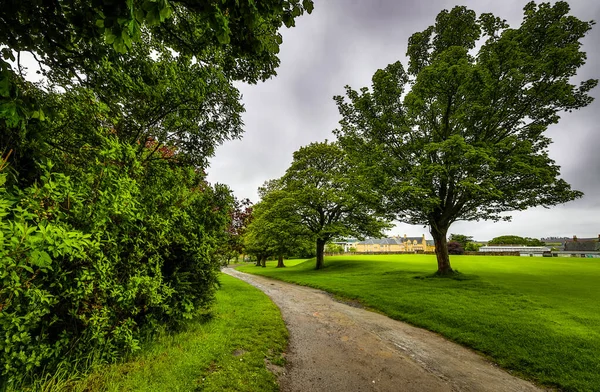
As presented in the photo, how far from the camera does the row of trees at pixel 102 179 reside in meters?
2.80

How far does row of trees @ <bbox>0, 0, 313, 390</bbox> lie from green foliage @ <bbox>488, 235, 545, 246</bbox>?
12192 cm

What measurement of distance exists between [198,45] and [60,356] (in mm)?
6329

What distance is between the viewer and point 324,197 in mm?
26375

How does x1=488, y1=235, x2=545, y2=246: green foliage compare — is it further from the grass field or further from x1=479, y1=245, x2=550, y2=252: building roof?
the grass field

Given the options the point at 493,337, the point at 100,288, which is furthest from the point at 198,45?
the point at 493,337

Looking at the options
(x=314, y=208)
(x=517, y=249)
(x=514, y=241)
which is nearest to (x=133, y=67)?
(x=314, y=208)

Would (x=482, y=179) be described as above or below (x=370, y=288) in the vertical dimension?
above

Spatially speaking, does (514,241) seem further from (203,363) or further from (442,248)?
(203,363)

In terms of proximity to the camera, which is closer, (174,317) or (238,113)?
(174,317)

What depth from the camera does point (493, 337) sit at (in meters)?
7.51

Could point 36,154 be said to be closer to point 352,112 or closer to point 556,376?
point 556,376

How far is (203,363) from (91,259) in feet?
10.0

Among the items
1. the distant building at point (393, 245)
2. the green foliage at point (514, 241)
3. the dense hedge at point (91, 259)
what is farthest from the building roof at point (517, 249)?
the dense hedge at point (91, 259)

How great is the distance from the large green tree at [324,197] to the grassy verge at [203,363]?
19095 mm
